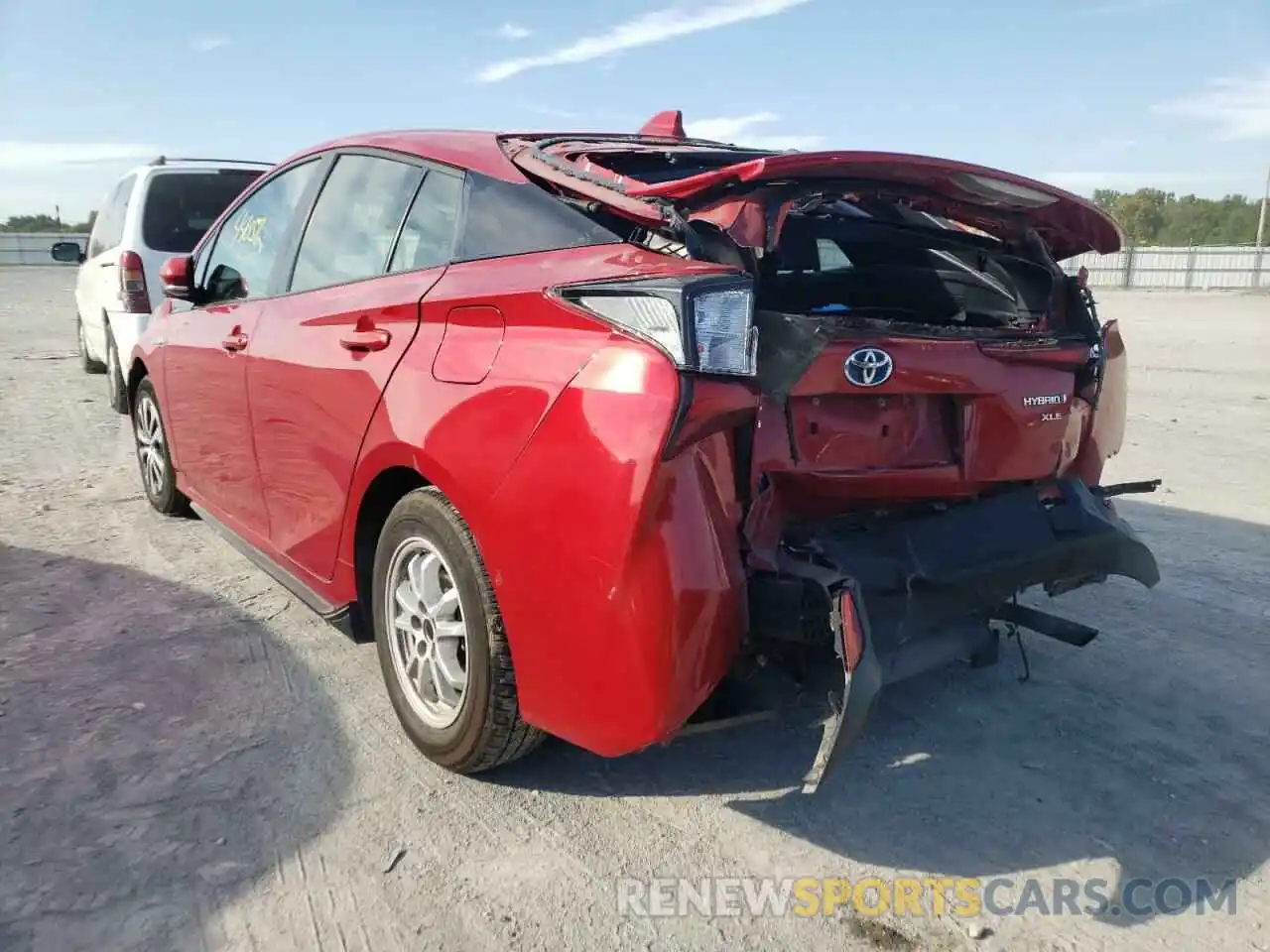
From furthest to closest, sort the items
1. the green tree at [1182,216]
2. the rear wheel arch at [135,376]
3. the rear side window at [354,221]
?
1. the green tree at [1182,216]
2. the rear wheel arch at [135,376]
3. the rear side window at [354,221]

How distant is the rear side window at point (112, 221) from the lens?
8.05 metres

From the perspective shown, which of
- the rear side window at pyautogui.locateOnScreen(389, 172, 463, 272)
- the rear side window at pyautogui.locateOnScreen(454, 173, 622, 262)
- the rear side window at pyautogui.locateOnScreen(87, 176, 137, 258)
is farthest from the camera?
the rear side window at pyautogui.locateOnScreen(87, 176, 137, 258)

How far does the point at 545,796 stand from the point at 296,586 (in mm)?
1352

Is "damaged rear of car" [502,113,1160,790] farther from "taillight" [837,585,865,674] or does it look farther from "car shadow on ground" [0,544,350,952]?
"car shadow on ground" [0,544,350,952]

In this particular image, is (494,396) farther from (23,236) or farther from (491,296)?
(23,236)

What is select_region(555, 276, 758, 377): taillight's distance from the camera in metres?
2.18

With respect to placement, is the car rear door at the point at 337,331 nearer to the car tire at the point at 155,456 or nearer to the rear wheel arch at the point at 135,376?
the car tire at the point at 155,456

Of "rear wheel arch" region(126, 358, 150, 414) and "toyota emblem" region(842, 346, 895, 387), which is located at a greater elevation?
"toyota emblem" region(842, 346, 895, 387)

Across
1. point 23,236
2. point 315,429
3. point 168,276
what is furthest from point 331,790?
point 23,236

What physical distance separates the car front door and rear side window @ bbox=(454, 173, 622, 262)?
1196 millimetres

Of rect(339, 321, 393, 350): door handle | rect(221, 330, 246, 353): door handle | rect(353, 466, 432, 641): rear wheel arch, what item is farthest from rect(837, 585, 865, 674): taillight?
rect(221, 330, 246, 353): door handle

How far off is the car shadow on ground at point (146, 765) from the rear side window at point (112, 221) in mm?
4952

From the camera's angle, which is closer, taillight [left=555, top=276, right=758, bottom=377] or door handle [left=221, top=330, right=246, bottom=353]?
taillight [left=555, top=276, right=758, bottom=377]

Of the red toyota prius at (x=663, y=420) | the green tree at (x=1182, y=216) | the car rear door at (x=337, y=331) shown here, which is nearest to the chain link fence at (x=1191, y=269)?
the green tree at (x=1182, y=216)
